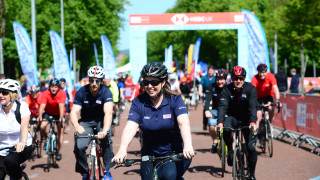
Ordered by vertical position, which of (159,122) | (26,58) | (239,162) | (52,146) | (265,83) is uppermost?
(26,58)

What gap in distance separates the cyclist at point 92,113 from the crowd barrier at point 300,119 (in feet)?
17.9

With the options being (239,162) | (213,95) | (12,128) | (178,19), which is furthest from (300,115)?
(178,19)

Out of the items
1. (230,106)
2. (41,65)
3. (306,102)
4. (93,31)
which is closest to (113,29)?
Answer: (93,31)

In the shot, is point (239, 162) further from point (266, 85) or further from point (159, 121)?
point (266, 85)

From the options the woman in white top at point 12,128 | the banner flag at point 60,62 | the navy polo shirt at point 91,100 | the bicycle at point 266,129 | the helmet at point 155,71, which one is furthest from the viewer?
the banner flag at point 60,62

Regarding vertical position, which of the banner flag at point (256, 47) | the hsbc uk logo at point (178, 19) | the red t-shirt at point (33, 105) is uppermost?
the hsbc uk logo at point (178, 19)

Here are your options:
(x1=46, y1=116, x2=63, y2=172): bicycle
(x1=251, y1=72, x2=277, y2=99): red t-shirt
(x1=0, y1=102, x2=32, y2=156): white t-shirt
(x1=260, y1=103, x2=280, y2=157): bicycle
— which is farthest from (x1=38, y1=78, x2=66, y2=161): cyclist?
(x1=260, y1=103, x2=280, y2=157): bicycle

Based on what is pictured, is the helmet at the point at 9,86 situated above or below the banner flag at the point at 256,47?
below

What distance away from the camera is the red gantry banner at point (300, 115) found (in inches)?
413

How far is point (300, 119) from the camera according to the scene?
11.5m

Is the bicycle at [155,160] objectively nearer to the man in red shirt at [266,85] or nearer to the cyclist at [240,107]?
the cyclist at [240,107]

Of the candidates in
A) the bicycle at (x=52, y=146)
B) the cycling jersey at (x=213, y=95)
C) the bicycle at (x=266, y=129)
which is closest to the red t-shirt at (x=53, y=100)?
the bicycle at (x=52, y=146)

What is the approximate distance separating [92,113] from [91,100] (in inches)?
9.6

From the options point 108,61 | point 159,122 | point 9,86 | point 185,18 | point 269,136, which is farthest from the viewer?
point 185,18
